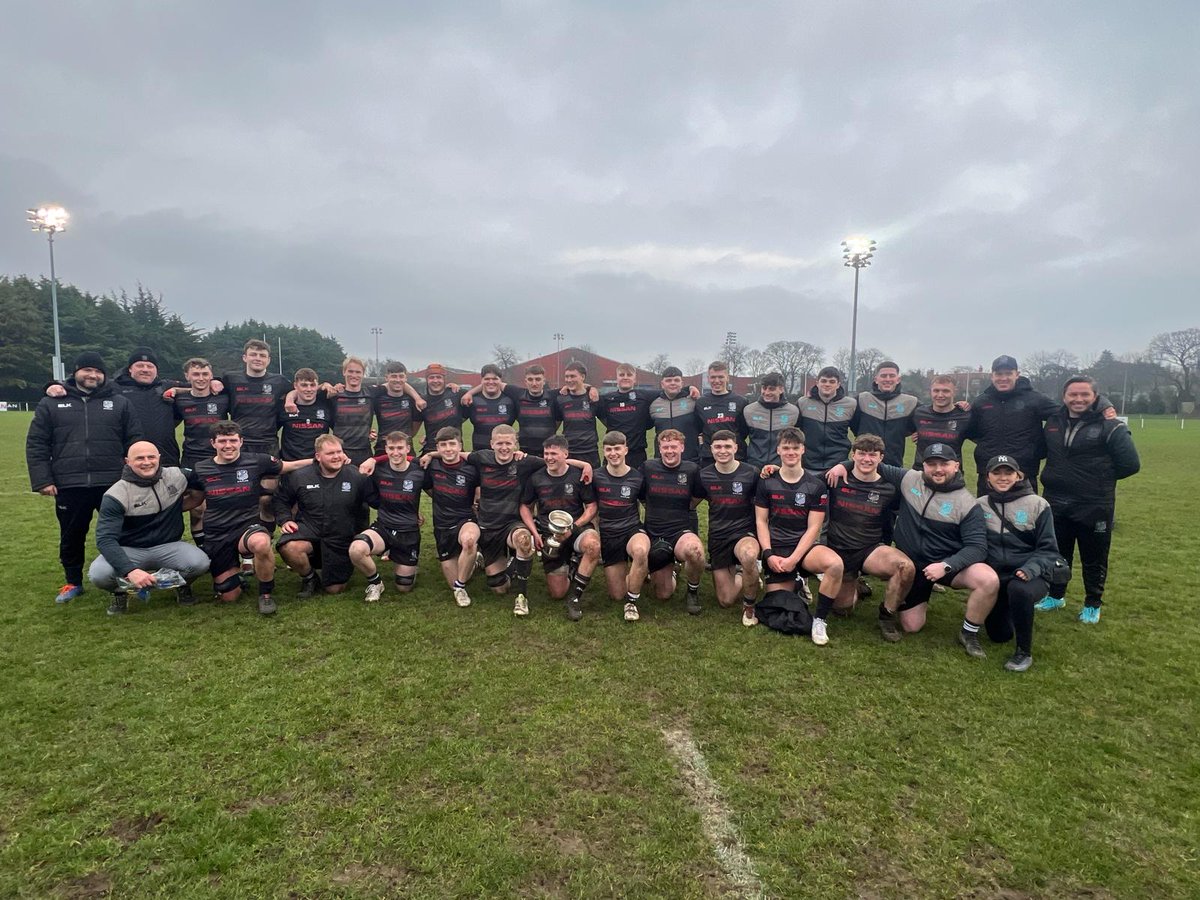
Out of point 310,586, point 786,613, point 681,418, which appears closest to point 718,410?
point 681,418

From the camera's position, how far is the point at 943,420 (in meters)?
6.14

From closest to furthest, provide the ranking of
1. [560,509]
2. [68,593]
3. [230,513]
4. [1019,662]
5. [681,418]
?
[1019,662], [68,593], [230,513], [560,509], [681,418]

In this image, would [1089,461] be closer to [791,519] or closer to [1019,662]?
[1019,662]

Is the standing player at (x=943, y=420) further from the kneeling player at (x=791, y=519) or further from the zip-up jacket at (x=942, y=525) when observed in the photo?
the kneeling player at (x=791, y=519)

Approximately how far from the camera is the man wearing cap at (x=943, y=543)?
4.43m

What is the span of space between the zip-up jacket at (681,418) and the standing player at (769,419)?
620mm

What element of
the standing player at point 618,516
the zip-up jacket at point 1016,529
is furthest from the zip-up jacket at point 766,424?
the zip-up jacket at point 1016,529

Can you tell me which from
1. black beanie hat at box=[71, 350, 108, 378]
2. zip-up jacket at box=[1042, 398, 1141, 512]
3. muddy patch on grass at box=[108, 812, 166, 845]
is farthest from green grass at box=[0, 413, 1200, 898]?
black beanie hat at box=[71, 350, 108, 378]

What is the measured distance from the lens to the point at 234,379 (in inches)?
260

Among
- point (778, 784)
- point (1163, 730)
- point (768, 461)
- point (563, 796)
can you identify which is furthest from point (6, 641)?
point (1163, 730)

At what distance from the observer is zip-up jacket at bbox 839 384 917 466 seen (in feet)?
20.6

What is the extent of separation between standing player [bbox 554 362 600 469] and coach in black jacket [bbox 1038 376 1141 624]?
168 inches

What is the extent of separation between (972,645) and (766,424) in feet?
8.78

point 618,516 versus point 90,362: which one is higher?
point 90,362
